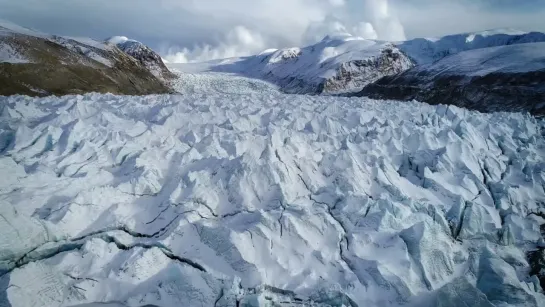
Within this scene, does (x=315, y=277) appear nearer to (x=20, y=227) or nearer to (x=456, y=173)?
(x=20, y=227)

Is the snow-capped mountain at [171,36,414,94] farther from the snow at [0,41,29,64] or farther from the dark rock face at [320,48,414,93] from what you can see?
the snow at [0,41,29,64]

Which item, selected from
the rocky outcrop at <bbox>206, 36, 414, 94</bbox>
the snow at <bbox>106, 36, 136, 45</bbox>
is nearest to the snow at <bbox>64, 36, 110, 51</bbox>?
the snow at <bbox>106, 36, 136, 45</bbox>

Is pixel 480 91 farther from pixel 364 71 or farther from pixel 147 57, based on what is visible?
pixel 147 57

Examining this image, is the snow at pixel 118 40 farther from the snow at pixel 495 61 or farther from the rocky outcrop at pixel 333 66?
the snow at pixel 495 61

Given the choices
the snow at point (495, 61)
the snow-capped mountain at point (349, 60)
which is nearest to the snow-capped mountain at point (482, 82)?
the snow at point (495, 61)

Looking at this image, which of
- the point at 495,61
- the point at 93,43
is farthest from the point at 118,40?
the point at 495,61

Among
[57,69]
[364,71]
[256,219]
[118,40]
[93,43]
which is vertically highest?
[118,40]
